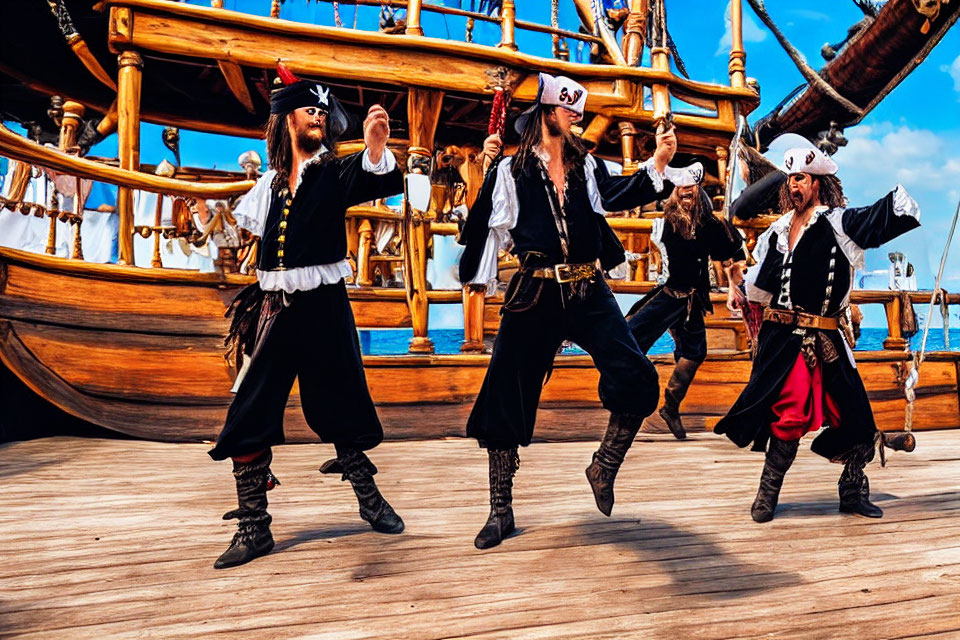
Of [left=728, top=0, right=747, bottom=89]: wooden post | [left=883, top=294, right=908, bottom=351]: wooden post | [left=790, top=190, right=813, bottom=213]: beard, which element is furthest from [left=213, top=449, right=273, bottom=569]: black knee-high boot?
[left=728, top=0, right=747, bottom=89]: wooden post

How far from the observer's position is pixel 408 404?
5281mm

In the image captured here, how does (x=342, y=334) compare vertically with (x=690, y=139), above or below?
below

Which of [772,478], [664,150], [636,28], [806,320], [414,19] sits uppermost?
[636,28]

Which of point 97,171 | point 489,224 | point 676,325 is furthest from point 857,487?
point 97,171

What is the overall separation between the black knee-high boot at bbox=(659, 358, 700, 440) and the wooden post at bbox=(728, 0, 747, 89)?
4.52 m

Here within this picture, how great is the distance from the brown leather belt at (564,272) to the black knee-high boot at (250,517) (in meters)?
1.30

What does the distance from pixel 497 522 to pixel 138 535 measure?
1431 millimetres

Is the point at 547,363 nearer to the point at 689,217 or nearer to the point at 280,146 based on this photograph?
the point at 280,146

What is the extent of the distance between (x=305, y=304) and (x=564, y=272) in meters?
1.05

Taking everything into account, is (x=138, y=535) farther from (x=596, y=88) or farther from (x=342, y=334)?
(x=596, y=88)

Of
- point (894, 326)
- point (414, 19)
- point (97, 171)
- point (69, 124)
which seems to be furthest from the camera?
point (69, 124)

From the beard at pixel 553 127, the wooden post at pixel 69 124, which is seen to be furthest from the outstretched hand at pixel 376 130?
the wooden post at pixel 69 124

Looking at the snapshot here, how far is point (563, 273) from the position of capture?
2.79 meters

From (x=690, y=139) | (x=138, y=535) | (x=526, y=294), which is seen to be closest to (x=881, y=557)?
(x=526, y=294)
